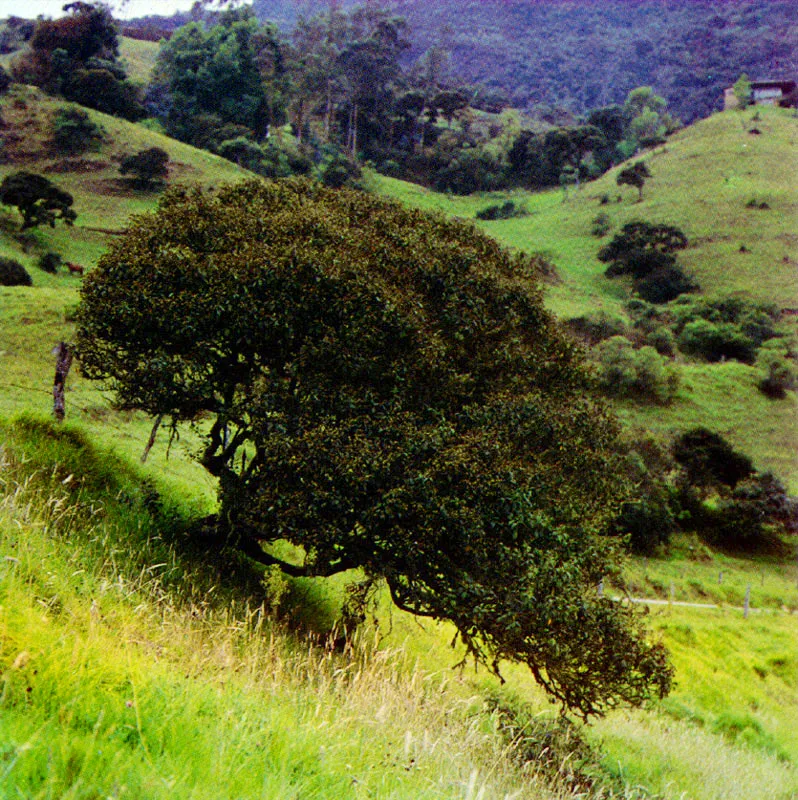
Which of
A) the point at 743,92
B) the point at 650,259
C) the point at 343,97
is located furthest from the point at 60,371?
the point at 743,92

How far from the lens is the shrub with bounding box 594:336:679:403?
48.2m

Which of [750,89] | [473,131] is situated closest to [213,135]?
[473,131]

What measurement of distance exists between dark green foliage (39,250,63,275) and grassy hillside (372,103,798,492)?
29.4 m

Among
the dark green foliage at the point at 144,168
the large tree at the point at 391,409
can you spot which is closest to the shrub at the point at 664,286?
the dark green foliage at the point at 144,168

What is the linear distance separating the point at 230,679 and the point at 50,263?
31869 millimetres

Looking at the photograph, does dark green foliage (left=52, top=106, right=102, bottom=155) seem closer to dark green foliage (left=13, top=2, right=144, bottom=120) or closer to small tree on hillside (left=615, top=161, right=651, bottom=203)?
dark green foliage (left=13, top=2, right=144, bottom=120)

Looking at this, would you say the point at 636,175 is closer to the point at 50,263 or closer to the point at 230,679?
the point at 50,263

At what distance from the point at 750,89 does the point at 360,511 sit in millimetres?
132203

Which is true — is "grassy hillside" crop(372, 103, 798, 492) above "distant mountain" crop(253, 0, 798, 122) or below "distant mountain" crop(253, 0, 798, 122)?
below

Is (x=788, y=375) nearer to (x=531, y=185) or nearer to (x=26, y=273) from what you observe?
(x=26, y=273)

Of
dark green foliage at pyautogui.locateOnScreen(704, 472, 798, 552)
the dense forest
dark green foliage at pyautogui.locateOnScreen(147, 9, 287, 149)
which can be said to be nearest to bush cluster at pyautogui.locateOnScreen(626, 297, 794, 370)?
dark green foliage at pyautogui.locateOnScreen(704, 472, 798, 552)

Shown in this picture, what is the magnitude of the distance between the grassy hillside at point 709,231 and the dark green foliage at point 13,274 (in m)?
31.2

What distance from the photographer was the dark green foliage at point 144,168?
4922 centimetres

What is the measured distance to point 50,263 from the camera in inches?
1254
